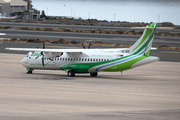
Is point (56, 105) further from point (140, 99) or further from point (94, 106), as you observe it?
point (140, 99)

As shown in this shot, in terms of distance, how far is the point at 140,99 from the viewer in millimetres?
22375

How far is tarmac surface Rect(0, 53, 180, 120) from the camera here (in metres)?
17.0

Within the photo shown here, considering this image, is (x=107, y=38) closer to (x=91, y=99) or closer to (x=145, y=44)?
(x=145, y=44)

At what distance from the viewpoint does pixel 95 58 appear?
33781 mm

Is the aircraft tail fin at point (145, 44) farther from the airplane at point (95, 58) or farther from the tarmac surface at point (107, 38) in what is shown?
the tarmac surface at point (107, 38)

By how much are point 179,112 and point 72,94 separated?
8.58 metres

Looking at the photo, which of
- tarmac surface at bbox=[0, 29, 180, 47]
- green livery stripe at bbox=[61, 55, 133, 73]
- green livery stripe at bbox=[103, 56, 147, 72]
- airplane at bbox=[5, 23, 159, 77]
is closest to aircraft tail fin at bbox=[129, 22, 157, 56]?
airplane at bbox=[5, 23, 159, 77]

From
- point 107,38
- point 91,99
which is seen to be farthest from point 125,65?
point 107,38

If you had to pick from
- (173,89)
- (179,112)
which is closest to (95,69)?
(173,89)

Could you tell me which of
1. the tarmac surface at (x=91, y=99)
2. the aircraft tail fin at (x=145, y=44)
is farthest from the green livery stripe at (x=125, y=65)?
the tarmac surface at (x=91, y=99)

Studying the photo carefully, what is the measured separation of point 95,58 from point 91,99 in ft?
39.7

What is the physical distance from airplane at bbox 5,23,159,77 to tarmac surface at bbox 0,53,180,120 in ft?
5.88

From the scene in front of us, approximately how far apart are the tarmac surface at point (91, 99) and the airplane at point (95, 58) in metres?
1.79

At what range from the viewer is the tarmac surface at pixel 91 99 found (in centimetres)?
1705
